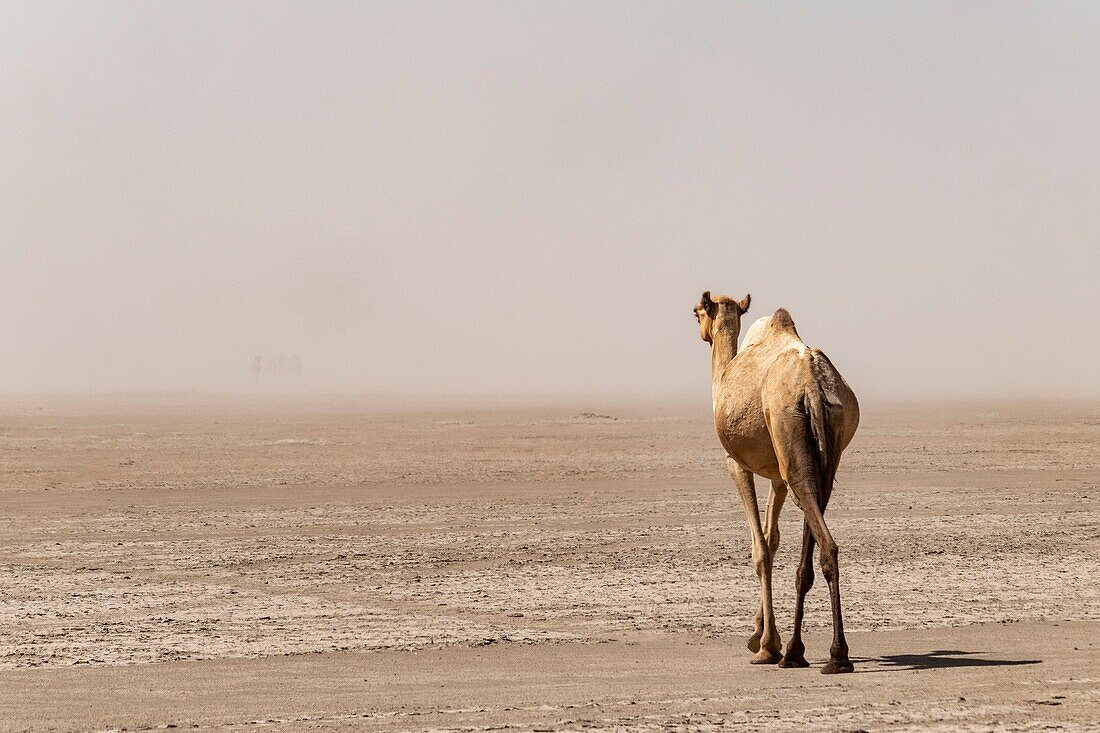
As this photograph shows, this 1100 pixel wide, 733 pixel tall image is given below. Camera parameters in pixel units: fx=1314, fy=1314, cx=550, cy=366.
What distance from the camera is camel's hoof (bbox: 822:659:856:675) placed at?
955 centimetres

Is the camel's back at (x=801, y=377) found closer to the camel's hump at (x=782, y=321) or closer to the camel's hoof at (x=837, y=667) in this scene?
the camel's hump at (x=782, y=321)

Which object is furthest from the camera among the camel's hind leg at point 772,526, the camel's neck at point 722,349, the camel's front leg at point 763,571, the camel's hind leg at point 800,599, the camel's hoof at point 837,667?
the camel's neck at point 722,349

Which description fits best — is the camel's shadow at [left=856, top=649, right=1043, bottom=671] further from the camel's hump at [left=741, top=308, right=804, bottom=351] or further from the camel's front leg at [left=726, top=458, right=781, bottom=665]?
the camel's hump at [left=741, top=308, right=804, bottom=351]

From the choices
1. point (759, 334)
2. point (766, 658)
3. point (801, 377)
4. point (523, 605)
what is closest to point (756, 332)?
point (759, 334)

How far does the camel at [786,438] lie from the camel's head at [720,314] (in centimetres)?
44

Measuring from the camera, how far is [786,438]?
9547mm

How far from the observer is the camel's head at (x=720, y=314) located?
11.4 metres

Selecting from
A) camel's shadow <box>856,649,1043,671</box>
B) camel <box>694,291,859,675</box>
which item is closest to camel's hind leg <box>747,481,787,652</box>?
camel <box>694,291,859,675</box>

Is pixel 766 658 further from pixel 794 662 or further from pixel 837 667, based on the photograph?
pixel 837 667

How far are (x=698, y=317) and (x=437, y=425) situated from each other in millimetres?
56168

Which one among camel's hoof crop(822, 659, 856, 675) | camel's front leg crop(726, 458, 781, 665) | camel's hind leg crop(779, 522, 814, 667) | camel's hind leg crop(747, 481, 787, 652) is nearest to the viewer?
camel's hoof crop(822, 659, 856, 675)

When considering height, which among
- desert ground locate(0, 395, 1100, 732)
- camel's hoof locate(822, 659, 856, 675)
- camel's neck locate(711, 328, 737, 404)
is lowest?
desert ground locate(0, 395, 1100, 732)

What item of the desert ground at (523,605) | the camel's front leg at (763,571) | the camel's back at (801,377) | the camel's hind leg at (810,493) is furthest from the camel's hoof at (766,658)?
the camel's back at (801,377)

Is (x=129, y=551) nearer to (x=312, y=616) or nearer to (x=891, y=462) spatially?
(x=312, y=616)
